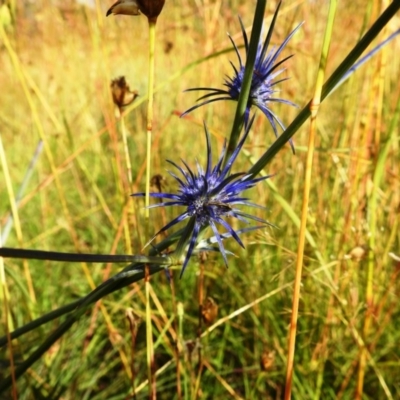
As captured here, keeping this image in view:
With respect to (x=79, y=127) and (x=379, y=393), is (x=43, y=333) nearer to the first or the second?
(x=379, y=393)

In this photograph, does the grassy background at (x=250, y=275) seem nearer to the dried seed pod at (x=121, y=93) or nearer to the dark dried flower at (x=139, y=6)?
→ the dried seed pod at (x=121, y=93)

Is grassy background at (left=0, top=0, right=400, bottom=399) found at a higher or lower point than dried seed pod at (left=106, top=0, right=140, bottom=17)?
lower

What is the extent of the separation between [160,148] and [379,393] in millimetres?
878

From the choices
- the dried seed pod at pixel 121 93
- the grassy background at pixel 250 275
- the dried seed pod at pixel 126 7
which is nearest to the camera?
the dried seed pod at pixel 126 7

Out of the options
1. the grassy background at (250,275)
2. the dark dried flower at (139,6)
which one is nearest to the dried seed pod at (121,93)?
the grassy background at (250,275)

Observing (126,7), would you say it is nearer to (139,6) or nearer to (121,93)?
(139,6)

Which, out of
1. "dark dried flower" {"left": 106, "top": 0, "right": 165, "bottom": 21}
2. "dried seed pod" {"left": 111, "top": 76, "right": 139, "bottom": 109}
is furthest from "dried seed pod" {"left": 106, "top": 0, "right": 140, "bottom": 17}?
"dried seed pod" {"left": 111, "top": 76, "right": 139, "bottom": 109}

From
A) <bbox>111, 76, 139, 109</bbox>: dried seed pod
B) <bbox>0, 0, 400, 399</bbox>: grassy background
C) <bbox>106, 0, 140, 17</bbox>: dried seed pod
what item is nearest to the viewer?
<bbox>106, 0, 140, 17</bbox>: dried seed pod

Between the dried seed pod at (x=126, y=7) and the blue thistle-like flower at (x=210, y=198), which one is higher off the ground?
the dried seed pod at (x=126, y=7)

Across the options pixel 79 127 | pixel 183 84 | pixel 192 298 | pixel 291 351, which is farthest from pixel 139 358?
pixel 79 127

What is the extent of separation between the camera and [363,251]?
0.57 m

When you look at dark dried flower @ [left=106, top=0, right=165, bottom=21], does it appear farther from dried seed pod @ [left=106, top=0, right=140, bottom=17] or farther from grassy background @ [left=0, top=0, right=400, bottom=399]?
grassy background @ [left=0, top=0, right=400, bottom=399]

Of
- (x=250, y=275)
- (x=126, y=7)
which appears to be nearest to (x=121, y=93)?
(x=126, y=7)

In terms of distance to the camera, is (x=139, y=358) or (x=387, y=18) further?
(x=139, y=358)
